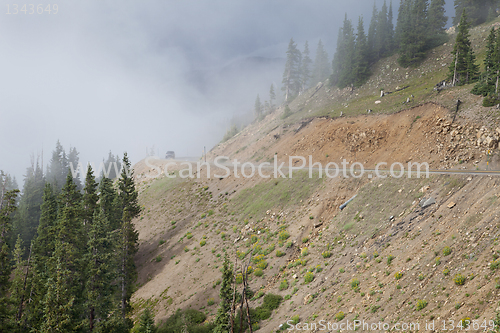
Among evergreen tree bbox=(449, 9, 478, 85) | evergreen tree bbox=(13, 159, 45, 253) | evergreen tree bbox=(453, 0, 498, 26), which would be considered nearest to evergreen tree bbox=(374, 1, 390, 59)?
evergreen tree bbox=(453, 0, 498, 26)

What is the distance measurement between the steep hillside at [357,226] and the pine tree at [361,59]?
30.0 ft

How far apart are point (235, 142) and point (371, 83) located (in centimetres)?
3594

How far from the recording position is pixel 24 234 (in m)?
51.0

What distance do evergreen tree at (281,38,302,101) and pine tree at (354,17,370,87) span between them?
23.7m

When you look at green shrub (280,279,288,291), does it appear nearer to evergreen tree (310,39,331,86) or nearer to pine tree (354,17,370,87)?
pine tree (354,17,370,87)

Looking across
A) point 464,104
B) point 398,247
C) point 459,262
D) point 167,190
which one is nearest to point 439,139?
point 464,104

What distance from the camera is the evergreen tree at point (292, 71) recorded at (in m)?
89.5

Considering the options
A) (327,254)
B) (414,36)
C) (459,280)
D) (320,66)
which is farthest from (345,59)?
(459,280)

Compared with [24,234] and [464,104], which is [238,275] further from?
[24,234]

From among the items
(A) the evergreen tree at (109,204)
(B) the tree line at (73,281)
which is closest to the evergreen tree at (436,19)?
(A) the evergreen tree at (109,204)

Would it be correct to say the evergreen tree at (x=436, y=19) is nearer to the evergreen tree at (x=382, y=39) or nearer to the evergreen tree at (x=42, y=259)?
the evergreen tree at (x=382, y=39)

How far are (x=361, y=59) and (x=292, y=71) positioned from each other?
29.0 m

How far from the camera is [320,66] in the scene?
88.7 m

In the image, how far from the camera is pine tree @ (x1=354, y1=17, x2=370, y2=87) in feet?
204
